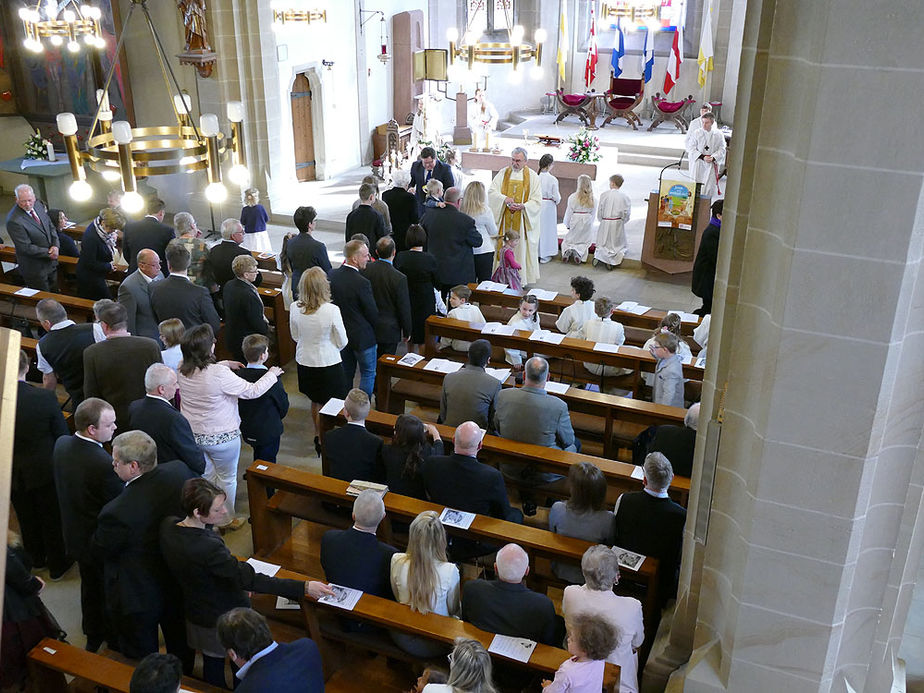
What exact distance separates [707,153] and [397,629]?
434 inches

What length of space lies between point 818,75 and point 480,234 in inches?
237

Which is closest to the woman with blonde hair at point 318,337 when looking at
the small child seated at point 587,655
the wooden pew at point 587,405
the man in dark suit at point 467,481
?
the wooden pew at point 587,405

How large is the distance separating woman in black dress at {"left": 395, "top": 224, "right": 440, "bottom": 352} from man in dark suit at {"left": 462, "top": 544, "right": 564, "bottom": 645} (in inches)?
158

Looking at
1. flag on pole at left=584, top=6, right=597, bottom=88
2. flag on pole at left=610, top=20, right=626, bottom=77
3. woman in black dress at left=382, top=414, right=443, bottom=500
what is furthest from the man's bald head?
flag on pole at left=610, top=20, right=626, bottom=77

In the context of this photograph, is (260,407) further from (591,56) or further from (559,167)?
(591,56)

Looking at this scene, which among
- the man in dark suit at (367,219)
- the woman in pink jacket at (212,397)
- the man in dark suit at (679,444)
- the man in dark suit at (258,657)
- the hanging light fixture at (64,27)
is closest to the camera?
the man in dark suit at (258,657)

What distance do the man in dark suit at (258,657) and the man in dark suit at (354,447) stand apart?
182 centimetres

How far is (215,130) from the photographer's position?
521 centimetres

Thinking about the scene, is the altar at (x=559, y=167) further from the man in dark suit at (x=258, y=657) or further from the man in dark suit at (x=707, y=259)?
the man in dark suit at (x=258, y=657)

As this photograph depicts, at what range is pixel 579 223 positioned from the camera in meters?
11.3

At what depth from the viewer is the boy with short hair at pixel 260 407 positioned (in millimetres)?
5854

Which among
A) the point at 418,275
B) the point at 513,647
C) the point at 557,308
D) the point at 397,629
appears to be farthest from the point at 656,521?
the point at 557,308

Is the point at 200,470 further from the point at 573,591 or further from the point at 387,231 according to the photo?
the point at 387,231

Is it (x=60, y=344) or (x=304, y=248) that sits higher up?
(x=304, y=248)
